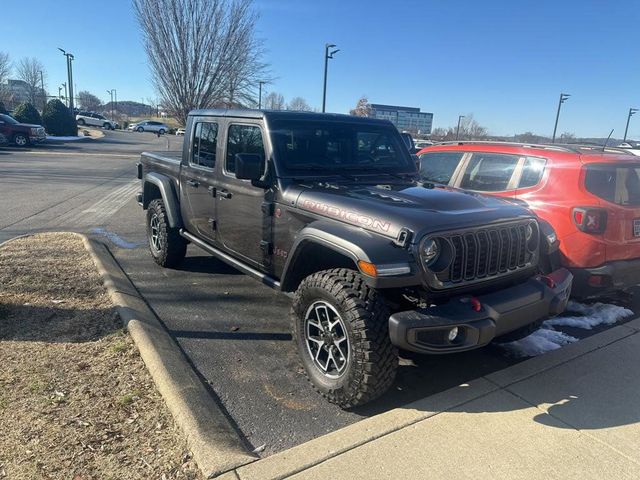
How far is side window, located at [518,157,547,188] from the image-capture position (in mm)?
5090

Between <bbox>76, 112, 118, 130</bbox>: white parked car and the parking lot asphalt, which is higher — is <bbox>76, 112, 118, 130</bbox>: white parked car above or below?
above

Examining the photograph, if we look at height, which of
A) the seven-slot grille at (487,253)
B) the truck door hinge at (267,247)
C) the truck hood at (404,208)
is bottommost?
the truck door hinge at (267,247)

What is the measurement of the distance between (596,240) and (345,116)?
8.59 ft

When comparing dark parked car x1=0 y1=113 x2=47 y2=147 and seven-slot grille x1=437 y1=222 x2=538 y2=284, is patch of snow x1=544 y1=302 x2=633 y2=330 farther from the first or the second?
dark parked car x1=0 y1=113 x2=47 y2=147

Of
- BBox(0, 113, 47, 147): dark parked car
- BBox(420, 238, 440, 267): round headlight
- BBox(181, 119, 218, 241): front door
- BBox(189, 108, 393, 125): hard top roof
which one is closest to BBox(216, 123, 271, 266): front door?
BBox(189, 108, 393, 125): hard top roof

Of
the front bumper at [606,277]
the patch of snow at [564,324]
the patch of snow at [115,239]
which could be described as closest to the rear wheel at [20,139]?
the patch of snow at [115,239]

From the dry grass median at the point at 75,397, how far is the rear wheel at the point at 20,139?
980 inches

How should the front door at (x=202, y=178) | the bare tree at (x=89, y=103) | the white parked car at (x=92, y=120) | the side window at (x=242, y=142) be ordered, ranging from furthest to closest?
the bare tree at (x=89, y=103) < the white parked car at (x=92, y=120) < the front door at (x=202, y=178) < the side window at (x=242, y=142)

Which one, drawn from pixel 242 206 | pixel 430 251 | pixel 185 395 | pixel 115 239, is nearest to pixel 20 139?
pixel 115 239

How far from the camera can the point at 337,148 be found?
434 centimetres

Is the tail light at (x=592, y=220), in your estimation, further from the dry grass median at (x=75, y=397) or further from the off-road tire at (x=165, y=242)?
the off-road tire at (x=165, y=242)

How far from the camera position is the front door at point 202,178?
483cm

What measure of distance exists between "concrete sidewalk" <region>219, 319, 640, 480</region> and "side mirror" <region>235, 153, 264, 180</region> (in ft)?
6.61

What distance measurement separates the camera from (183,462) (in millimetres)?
2447
